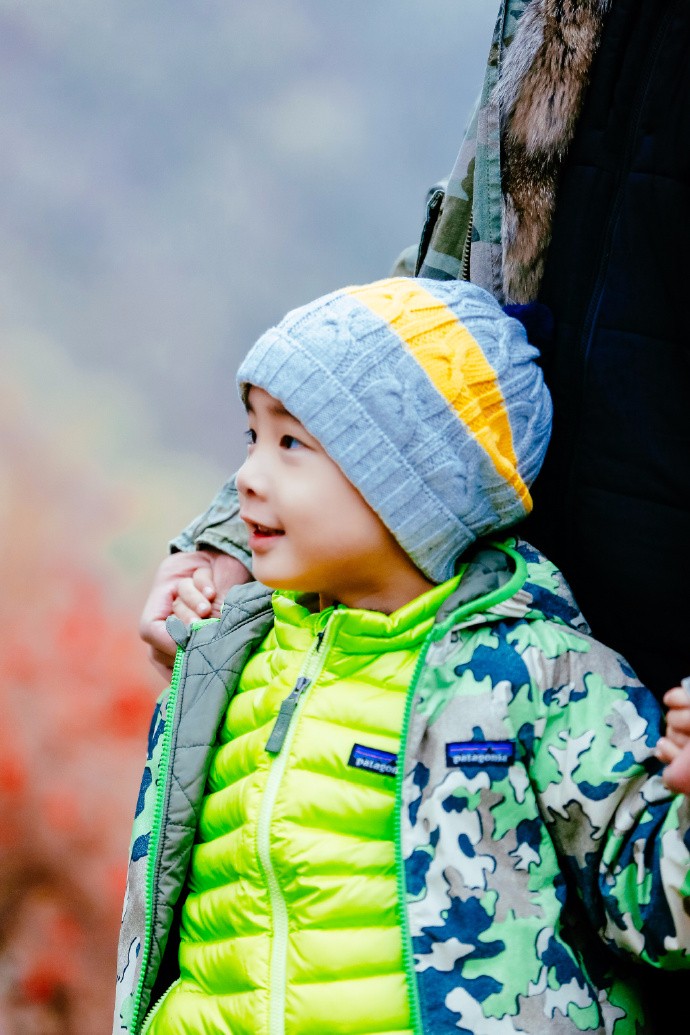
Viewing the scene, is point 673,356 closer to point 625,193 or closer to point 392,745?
point 625,193

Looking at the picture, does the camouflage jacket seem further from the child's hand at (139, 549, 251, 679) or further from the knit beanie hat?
the child's hand at (139, 549, 251, 679)

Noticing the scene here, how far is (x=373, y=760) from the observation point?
1065 mm

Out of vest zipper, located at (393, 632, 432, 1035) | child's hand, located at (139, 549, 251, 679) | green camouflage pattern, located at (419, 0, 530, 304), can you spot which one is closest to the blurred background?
child's hand, located at (139, 549, 251, 679)

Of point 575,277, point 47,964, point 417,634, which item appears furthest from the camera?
point 47,964

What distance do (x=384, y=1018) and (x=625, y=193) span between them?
0.84 m

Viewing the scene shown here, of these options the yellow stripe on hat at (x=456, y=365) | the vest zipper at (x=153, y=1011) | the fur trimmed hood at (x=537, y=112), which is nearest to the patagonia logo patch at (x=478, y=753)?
the yellow stripe on hat at (x=456, y=365)

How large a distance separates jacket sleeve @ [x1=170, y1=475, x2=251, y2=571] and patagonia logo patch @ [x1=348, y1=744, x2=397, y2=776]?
427mm

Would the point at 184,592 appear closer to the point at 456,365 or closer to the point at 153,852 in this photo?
the point at 153,852

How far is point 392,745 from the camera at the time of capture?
107 cm

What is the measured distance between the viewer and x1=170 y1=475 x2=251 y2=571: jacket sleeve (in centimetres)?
145

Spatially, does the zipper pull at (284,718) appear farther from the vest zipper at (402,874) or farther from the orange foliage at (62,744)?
the orange foliage at (62,744)

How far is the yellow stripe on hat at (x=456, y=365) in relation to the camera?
1135 mm

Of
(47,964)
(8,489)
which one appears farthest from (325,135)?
(47,964)

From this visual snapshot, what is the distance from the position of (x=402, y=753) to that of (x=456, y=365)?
39 cm
